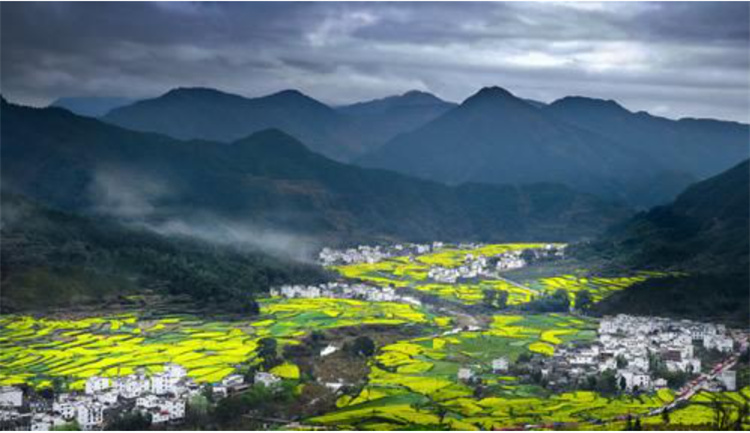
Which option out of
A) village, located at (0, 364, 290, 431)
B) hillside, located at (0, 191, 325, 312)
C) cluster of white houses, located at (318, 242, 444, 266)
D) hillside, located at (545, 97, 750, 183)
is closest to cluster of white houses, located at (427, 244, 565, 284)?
cluster of white houses, located at (318, 242, 444, 266)

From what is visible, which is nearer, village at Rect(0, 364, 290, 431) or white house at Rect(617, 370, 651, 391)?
village at Rect(0, 364, 290, 431)

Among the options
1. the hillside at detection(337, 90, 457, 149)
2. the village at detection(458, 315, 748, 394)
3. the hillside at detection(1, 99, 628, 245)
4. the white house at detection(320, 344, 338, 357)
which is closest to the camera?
the village at detection(458, 315, 748, 394)

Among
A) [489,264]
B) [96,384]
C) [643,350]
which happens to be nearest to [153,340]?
[96,384]

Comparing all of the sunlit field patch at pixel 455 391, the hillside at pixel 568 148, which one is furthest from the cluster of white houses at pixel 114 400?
the hillside at pixel 568 148

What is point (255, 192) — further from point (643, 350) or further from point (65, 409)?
point (65, 409)

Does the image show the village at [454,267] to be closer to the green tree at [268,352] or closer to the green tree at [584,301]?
the green tree at [584,301]

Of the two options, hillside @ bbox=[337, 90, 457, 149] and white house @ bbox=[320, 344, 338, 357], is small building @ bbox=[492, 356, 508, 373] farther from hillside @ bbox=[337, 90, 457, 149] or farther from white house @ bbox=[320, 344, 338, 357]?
hillside @ bbox=[337, 90, 457, 149]

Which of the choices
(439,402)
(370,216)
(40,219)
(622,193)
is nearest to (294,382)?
(439,402)

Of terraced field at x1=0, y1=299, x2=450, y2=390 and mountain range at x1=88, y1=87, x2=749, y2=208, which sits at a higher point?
mountain range at x1=88, y1=87, x2=749, y2=208
